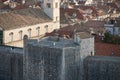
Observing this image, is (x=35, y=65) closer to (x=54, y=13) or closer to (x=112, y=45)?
(x=112, y=45)

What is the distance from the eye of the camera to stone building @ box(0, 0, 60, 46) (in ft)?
147

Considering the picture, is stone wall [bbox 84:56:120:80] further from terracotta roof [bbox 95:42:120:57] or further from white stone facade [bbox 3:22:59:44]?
white stone facade [bbox 3:22:59:44]

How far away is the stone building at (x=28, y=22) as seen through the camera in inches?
1758

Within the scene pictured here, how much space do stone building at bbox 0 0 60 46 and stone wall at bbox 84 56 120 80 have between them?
1563 cm

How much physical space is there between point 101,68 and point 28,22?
18361mm

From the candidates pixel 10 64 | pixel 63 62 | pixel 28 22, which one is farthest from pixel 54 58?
pixel 28 22

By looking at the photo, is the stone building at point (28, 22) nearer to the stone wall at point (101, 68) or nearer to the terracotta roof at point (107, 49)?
the terracotta roof at point (107, 49)

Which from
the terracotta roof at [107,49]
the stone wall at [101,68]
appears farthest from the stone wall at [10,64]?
the terracotta roof at [107,49]

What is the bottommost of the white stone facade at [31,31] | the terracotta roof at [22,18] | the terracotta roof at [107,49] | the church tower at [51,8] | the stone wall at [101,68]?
the stone wall at [101,68]

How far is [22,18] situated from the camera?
47.4m

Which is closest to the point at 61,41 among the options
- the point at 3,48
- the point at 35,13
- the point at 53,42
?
the point at 53,42

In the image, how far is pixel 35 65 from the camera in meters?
29.8

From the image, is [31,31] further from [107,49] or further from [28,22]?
[107,49]

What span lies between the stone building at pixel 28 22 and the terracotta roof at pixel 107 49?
10.0 meters
